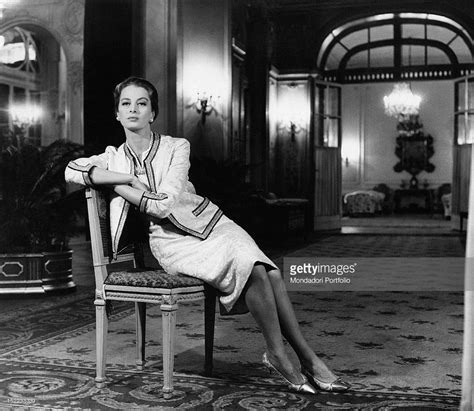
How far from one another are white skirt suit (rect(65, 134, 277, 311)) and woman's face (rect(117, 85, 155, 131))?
0.36 ft

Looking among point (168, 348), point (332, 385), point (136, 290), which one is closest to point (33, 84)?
point (136, 290)

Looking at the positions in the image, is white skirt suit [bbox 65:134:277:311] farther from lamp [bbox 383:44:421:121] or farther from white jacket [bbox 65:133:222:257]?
lamp [bbox 383:44:421:121]

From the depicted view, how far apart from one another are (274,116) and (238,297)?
35.6 ft

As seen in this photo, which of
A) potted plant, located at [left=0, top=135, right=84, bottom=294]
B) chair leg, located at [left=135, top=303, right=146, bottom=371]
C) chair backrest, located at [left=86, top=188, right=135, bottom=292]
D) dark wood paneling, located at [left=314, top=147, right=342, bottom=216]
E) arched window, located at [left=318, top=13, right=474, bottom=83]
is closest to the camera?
chair backrest, located at [left=86, top=188, right=135, bottom=292]

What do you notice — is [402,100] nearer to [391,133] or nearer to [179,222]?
[391,133]

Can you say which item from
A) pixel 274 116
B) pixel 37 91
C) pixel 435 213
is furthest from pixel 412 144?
pixel 37 91

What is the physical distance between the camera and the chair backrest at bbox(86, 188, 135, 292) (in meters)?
2.83

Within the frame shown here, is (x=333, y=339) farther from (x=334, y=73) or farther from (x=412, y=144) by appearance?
(x=412, y=144)

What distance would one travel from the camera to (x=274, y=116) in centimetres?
1337

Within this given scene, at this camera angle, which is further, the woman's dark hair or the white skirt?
the woman's dark hair

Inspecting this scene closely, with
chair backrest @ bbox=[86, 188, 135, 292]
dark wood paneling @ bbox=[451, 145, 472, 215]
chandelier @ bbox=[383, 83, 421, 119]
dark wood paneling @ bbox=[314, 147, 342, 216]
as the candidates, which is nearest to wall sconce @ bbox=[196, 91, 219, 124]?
dark wood paneling @ bbox=[314, 147, 342, 216]

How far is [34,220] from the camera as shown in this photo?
17.2 feet

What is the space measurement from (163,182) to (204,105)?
6575mm

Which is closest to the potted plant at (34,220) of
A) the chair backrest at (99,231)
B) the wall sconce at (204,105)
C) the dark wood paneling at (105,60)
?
the dark wood paneling at (105,60)
